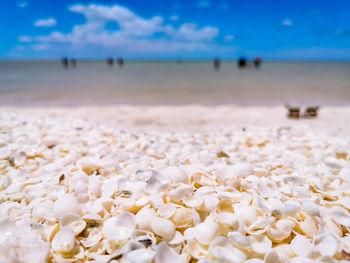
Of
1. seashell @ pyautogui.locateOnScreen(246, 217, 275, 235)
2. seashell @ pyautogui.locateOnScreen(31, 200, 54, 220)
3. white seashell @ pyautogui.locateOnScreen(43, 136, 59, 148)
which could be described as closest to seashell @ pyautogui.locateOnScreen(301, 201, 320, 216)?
seashell @ pyautogui.locateOnScreen(246, 217, 275, 235)

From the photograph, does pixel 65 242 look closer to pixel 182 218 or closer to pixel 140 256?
pixel 140 256

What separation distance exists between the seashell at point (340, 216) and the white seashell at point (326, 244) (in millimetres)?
190

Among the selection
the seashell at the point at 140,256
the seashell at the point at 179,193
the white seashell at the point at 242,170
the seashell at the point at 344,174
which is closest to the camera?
the seashell at the point at 140,256

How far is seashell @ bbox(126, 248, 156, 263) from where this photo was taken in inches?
41.6

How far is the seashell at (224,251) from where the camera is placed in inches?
41.8

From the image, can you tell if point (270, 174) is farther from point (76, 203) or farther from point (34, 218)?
point (34, 218)

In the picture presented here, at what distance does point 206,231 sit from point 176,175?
0.45 meters

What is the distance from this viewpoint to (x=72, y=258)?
1.14m

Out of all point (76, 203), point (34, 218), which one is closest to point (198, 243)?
point (76, 203)

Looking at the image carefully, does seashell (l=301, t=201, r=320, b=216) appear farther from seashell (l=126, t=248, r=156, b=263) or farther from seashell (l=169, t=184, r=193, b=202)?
seashell (l=126, t=248, r=156, b=263)

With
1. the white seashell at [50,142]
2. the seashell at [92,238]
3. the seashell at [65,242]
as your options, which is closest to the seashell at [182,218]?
the seashell at [92,238]

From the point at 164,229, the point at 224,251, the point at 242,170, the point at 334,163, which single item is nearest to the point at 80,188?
the point at 164,229

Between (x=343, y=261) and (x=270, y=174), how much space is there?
848 mm

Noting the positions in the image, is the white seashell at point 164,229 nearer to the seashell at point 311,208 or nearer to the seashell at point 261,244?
the seashell at point 261,244
